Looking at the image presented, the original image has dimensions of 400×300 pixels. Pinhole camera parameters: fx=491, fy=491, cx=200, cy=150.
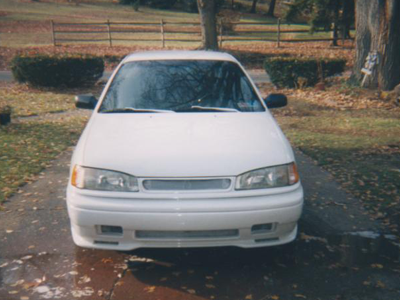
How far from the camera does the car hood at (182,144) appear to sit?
3.82m

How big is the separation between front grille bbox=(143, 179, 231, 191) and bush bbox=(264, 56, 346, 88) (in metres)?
11.7

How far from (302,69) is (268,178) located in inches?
461

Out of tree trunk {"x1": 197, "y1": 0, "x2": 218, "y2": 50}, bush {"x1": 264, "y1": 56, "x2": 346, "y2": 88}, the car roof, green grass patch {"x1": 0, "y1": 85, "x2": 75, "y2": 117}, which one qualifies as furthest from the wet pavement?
tree trunk {"x1": 197, "y1": 0, "x2": 218, "y2": 50}

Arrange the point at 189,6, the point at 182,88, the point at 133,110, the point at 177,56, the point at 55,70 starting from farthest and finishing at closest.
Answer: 1. the point at 189,6
2. the point at 55,70
3. the point at 177,56
4. the point at 182,88
5. the point at 133,110

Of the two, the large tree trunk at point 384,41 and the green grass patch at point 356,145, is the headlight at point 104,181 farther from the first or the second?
the large tree trunk at point 384,41

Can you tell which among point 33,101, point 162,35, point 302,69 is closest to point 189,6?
point 162,35

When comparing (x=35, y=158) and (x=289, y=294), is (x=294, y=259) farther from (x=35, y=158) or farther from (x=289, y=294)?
(x=35, y=158)

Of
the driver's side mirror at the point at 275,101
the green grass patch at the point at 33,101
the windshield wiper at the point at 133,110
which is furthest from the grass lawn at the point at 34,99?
the driver's side mirror at the point at 275,101

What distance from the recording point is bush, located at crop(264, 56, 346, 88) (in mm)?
14938

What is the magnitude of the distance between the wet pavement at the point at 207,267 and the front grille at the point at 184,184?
796 mm

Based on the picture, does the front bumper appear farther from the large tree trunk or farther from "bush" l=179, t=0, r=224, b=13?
"bush" l=179, t=0, r=224, b=13

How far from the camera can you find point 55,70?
15.4 metres

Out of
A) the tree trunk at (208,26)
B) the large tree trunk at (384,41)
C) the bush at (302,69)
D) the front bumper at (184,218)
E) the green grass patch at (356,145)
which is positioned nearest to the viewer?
the front bumper at (184,218)

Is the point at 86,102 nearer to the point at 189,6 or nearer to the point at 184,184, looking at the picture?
the point at 184,184
